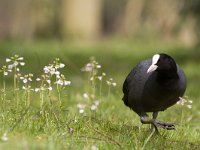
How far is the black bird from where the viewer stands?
652 cm

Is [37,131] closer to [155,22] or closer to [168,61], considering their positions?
[168,61]

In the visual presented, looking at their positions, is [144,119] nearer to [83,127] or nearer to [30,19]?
[83,127]

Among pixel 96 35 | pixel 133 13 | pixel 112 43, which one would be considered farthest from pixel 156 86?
pixel 96 35

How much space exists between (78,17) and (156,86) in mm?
19384

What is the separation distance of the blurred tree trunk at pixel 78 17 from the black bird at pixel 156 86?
18.6 metres

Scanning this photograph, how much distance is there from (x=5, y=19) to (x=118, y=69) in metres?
28.3

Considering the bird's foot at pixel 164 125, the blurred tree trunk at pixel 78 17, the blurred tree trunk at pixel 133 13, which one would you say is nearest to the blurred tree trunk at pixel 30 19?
the blurred tree trunk at pixel 78 17

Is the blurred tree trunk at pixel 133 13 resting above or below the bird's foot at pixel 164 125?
above

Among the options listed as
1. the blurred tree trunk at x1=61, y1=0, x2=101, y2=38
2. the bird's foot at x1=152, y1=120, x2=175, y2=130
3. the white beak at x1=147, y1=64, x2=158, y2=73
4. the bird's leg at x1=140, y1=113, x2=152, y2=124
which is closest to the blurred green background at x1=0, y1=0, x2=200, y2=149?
the blurred tree trunk at x1=61, y1=0, x2=101, y2=38

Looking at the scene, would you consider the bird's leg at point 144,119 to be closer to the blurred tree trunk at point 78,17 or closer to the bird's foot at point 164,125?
the bird's foot at point 164,125

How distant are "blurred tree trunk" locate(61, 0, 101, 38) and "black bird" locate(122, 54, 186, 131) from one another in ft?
60.9

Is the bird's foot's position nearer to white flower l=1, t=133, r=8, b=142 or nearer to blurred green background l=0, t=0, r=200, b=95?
white flower l=1, t=133, r=8, b=142

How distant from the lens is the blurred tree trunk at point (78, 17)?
25391 mm

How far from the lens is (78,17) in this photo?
2581 centimetres
